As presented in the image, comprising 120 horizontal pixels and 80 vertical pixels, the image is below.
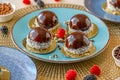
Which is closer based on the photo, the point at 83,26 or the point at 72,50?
the point at 72,50

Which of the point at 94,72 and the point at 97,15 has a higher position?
the point at 97,15

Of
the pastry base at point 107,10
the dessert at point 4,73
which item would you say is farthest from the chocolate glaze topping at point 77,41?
the pastry base at point 107,10

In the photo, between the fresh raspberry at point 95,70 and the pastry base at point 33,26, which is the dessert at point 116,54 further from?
the pastry base at point 33,26

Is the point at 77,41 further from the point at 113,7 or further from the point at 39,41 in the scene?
the point at 113,7

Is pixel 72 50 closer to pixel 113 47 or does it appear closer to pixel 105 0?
pixel 113 47

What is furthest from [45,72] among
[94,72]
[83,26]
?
[83,26]

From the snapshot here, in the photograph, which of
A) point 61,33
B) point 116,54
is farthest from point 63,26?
point 116,54
